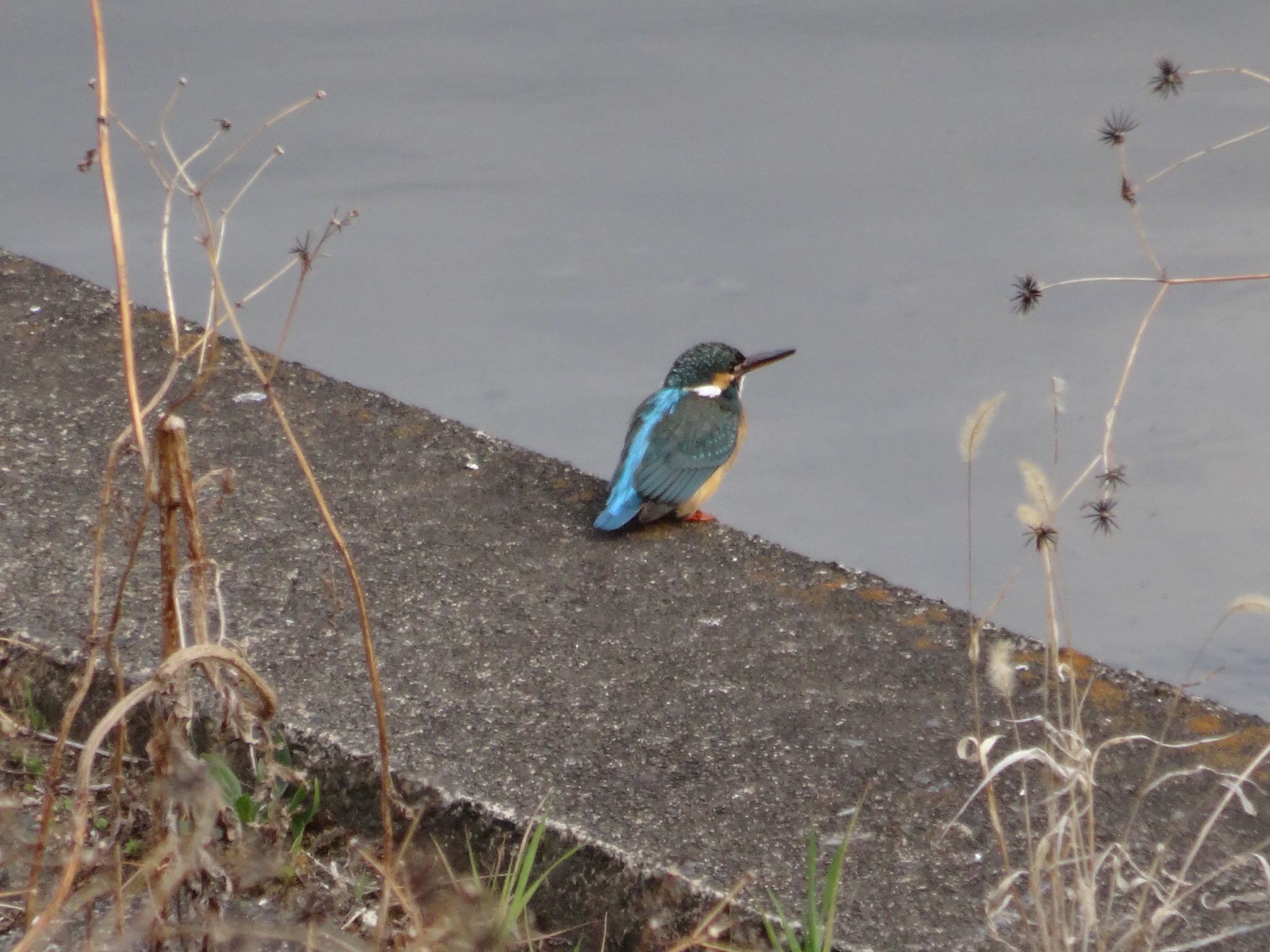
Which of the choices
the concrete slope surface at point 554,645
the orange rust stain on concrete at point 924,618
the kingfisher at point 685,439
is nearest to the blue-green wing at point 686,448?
the kingfisher at point 685,439

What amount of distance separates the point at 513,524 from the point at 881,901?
1.43 metres

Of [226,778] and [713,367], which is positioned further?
[713,367]

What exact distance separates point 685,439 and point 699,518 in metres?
0.48

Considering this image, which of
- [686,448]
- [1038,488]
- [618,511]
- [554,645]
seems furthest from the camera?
[686,448]

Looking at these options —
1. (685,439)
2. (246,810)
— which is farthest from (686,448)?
(246,810)

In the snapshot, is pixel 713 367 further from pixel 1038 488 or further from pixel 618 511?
pixel 1038 488

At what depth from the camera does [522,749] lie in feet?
7.61

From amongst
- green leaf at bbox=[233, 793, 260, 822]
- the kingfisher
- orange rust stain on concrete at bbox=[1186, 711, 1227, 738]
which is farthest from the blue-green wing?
green leaf at bbox=[233, 793, 260, 822]

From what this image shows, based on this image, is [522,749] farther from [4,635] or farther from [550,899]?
[4,635]

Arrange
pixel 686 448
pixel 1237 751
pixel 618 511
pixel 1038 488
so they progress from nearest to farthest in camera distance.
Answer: pixel 1038 488 → pixel 1237 751 → pixel 618 511 → pixel 686 448

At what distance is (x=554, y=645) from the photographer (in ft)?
8.74

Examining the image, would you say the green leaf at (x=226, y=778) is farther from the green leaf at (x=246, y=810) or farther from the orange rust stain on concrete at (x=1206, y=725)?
the orange rust stain on concrete at (x=1206, y=725)

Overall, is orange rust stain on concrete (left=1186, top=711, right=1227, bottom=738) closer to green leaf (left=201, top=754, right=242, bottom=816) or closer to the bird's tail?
the bird's tail

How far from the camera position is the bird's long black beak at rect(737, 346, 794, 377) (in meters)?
4.40
